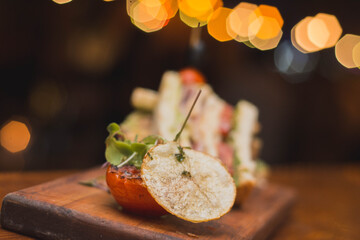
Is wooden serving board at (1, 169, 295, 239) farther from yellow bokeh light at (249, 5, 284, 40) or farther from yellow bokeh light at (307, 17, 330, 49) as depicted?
yellow bokeh light at (307, 17, 330, 49)

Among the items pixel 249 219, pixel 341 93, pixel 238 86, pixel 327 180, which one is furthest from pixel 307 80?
pixel 249 219

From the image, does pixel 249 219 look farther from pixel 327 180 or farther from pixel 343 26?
pixel 343 26

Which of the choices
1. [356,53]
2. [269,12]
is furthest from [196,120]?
[356,53]

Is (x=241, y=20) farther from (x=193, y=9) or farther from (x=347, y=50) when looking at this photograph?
(x=347, y=50)

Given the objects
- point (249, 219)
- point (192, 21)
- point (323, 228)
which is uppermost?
point (192, 21)

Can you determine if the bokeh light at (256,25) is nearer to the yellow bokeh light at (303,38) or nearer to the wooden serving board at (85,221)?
the yellow bokeh light at (303,38)

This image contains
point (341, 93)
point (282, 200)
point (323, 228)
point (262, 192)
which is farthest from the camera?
point (341, 93)

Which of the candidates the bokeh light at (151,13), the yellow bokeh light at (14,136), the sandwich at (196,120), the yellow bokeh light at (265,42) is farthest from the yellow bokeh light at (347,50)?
the sandwich at (196,120)
